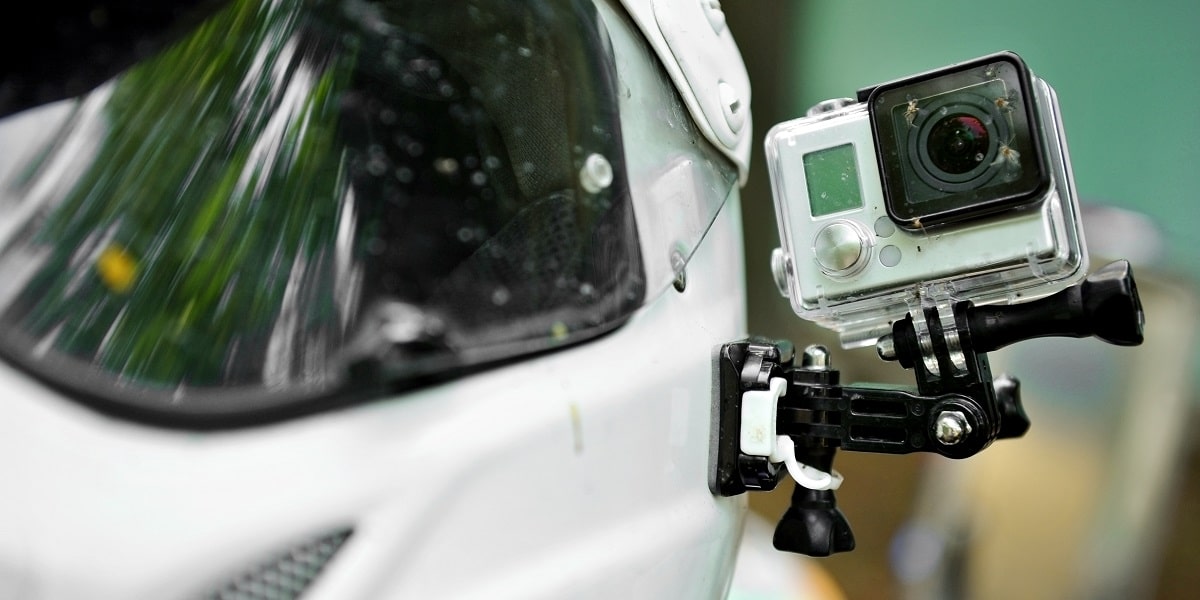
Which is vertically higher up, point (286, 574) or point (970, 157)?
point (970, 157)

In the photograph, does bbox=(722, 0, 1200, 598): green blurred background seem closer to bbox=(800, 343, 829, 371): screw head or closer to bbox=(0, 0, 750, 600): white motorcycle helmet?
bbox=(800, 343, 829, 371): screw head

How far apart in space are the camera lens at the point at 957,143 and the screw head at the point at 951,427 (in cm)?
20

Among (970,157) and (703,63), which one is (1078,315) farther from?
(703,63)

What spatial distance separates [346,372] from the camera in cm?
52

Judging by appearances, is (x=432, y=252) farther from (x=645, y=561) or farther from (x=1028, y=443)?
(x=1028, y=443)

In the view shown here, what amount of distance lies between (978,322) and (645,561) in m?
0.34

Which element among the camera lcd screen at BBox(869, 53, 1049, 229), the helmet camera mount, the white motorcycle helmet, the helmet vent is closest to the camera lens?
the camera lcd screen at BBox(869, 53, 1049, 229)

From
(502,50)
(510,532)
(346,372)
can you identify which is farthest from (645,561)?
(502,50)

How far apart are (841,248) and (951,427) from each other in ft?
0.56

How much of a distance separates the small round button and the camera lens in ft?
0.28

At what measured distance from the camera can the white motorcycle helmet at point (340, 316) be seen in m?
0.49

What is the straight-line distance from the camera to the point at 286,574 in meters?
0.50

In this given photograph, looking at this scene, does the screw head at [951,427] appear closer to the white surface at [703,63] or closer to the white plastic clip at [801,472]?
the white plastic clip at [801,472]

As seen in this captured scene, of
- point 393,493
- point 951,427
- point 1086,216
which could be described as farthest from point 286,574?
point 1086,216
